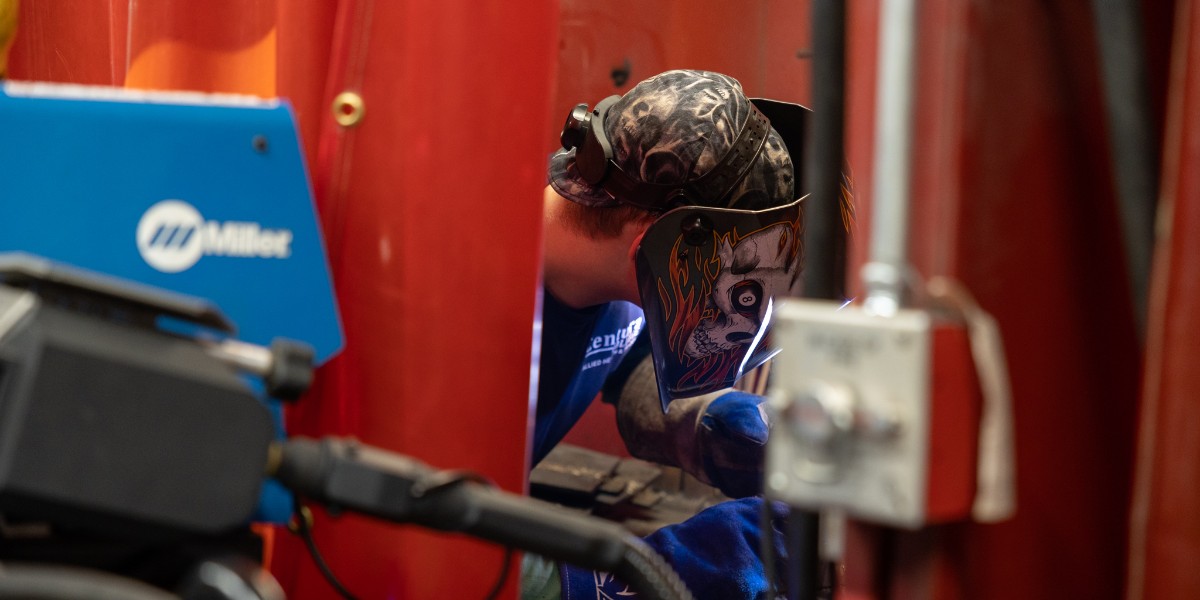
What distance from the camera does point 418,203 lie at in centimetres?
74

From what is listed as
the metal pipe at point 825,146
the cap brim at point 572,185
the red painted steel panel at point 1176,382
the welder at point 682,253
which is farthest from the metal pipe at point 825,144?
the cap brim at point 572,185

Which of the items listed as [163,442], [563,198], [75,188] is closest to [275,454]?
[163,442]

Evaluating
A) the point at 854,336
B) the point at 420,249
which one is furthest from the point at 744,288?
the point at 854,336

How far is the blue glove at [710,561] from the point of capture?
1349 millimetres

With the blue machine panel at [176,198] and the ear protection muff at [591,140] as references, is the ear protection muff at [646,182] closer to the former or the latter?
the ear protection muff at [591,140]

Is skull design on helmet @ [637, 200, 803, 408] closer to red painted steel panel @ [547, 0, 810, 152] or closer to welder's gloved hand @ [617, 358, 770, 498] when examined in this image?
welder's gloved hand @ [617, 358, 770, 498]

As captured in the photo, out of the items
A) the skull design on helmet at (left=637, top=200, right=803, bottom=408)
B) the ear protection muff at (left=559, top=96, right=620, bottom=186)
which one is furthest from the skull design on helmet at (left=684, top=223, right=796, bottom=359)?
the ear protection muff at (left=559, top=96, right=620, bottom=186)

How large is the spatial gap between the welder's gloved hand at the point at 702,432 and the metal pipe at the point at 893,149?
4.09 ft

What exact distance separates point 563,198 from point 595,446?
1.64 feet

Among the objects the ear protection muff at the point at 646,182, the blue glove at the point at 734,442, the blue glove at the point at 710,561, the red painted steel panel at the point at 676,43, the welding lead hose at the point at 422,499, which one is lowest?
the blue glove at the point at 710,561

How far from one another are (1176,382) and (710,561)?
1.02 metres

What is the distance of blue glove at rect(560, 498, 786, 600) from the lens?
135 centimetres

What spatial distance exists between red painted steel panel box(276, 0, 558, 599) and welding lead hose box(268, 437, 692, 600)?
0.26 meters

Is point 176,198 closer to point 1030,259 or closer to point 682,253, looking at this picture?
point 1030,259
